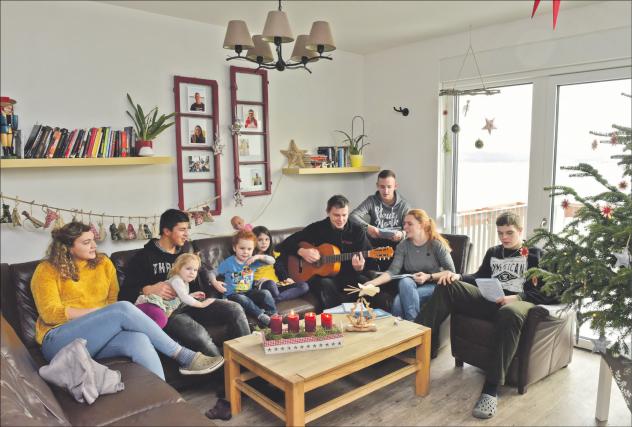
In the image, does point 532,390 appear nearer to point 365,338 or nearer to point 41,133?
point 365,338

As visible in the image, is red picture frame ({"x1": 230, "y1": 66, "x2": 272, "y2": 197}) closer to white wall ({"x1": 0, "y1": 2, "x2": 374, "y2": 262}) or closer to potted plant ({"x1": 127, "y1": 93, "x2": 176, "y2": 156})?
white wall ({"x1": 0, "y1": 2, "x2": 374, "y2": 262})

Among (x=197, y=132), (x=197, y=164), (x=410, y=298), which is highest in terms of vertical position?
→ (x=197, y=132)

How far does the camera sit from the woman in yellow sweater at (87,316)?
225 centimetres

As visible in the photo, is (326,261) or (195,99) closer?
(326,261)

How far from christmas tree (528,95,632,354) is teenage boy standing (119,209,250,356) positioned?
162 centimetres

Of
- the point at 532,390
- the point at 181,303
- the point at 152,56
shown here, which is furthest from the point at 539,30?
the point at 181,303

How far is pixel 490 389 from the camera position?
2.47m

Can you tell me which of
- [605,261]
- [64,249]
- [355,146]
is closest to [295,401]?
[64,249]

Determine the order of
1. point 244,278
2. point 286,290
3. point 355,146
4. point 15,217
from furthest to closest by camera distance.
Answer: point 355,146 < point 286,290 < point 244,278 < point 15,217

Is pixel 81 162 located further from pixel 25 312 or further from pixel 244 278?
pixel 244 278

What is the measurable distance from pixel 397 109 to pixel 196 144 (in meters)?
1.81

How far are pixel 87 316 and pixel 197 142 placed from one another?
1.63 m

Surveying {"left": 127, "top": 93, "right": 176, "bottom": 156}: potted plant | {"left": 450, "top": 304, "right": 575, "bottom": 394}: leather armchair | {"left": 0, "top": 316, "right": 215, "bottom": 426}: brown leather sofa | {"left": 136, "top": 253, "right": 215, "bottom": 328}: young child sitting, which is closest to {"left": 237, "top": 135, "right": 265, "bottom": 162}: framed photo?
{"left": 127, "top": 93, "right": 176, "bottom": 156}: potted plant

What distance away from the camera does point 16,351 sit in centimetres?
186
